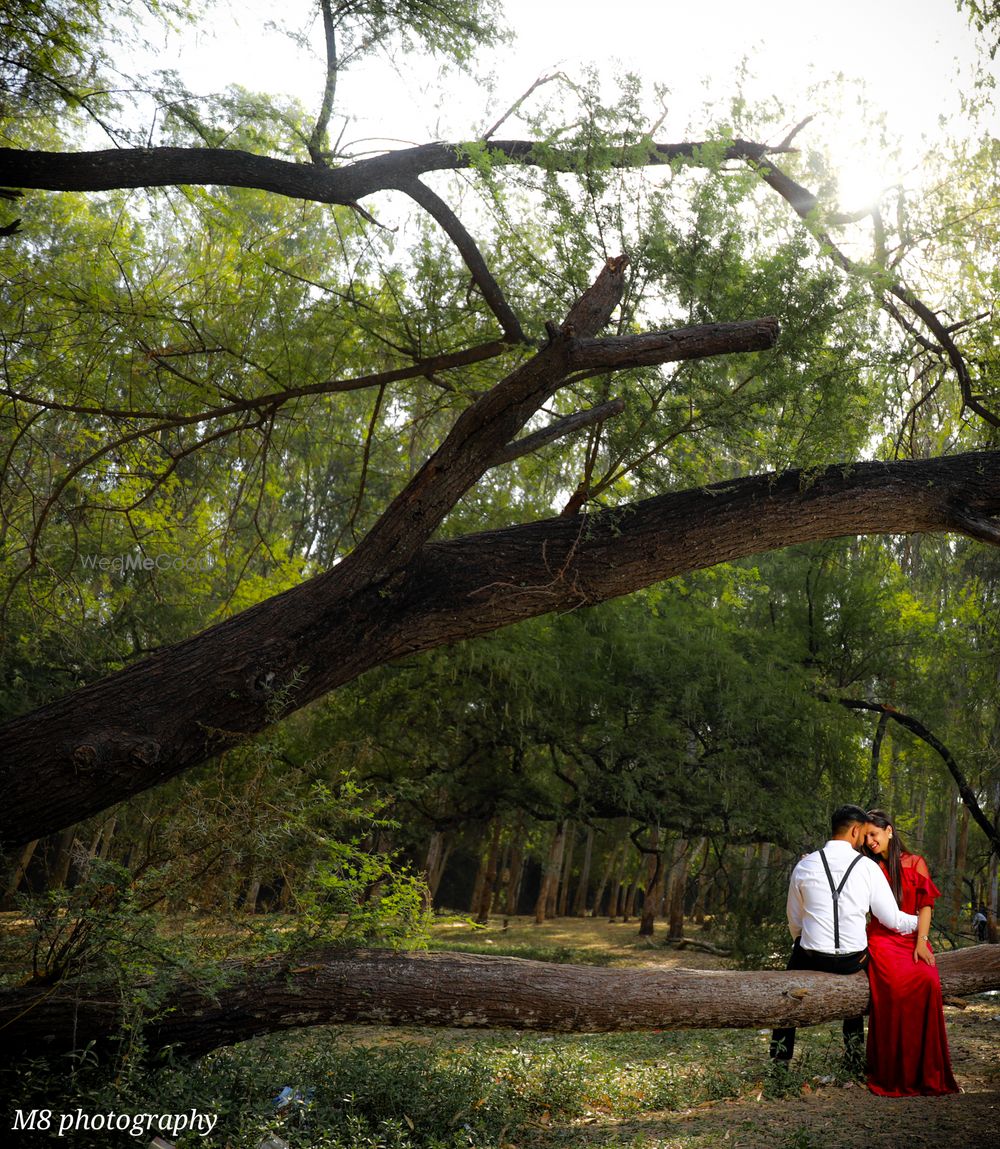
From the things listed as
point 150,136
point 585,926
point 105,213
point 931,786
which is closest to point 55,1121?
point 150,136

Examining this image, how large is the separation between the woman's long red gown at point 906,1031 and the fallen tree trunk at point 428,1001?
8.7 inches

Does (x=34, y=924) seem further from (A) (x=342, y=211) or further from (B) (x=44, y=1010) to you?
(A) (x=342, y=211)

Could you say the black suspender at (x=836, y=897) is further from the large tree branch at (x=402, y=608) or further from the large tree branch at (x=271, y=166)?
the large tree branch at (x=271, y=166)

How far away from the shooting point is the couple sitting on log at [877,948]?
16.7ft

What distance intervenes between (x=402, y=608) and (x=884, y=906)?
326 centimetres

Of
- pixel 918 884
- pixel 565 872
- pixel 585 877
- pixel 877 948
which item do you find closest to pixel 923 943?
pixel 877 948

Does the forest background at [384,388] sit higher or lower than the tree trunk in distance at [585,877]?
higher

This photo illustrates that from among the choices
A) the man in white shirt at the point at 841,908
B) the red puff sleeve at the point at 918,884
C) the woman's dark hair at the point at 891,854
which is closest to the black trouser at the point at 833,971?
the man in white shirt at the point at 841,908

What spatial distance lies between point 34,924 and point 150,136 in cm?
465

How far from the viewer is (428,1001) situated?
454 cm

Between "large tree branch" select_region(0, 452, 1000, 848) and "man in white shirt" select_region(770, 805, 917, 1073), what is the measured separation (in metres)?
1.84

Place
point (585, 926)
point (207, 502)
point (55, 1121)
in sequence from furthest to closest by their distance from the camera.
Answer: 1. point (585, 926)
2. point (207, 502)
3. point (55, 1121)

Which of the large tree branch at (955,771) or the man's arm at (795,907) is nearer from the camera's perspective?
the man's arm at (795,907)

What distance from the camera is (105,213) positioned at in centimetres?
901
